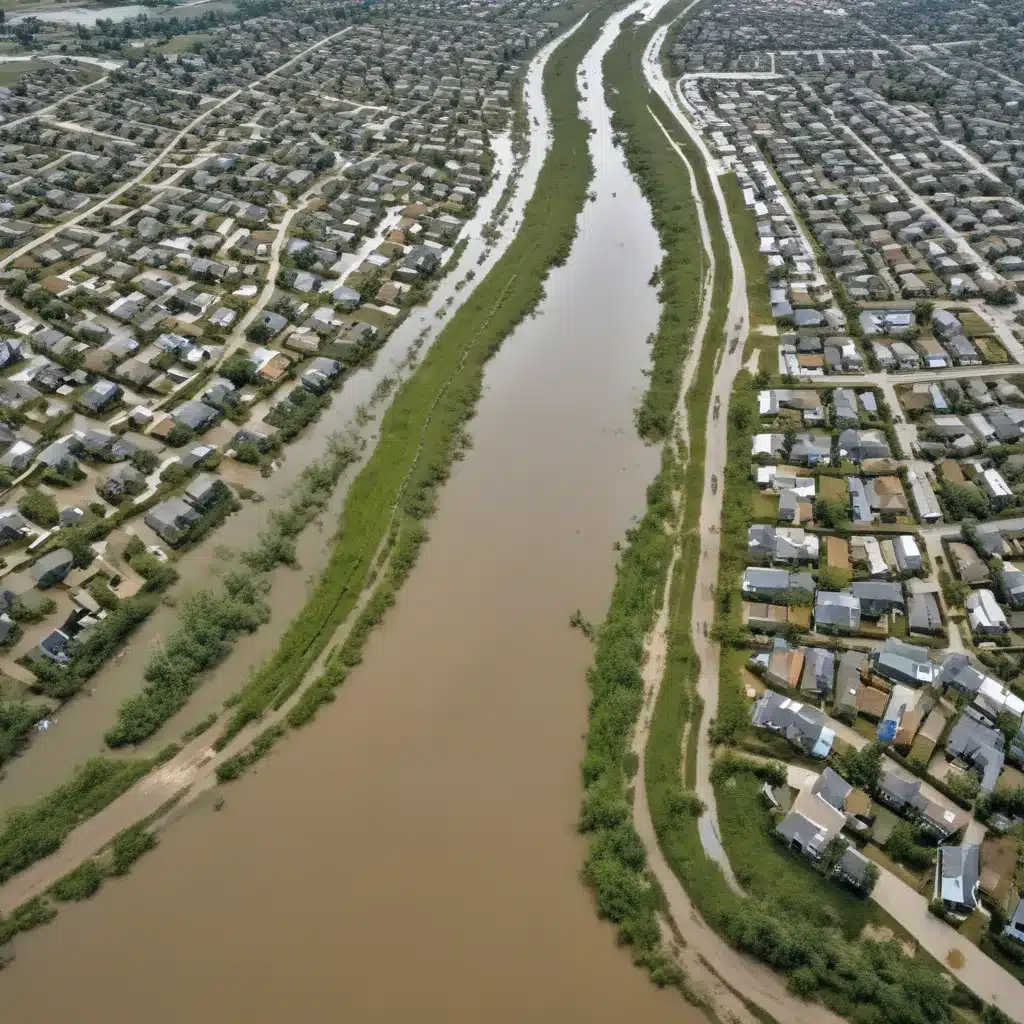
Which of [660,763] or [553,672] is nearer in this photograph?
[660,763]

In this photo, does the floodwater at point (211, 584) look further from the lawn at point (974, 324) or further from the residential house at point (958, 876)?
the lawn at point (974, 324)

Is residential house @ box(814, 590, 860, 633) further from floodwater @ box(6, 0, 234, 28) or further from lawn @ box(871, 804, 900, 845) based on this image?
floodwater @ box(6, 0, 234, 28)

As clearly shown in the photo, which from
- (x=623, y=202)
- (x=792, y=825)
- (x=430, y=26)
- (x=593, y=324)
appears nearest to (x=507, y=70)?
(x=430, y=26)

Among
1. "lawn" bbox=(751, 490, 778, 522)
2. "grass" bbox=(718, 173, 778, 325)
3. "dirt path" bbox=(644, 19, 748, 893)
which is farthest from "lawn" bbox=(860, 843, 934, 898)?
"grass" bbox=(718, 173, 778, 325)

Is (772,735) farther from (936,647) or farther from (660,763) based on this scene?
(936,647)

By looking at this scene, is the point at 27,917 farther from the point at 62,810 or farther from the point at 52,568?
the point at 52,568
